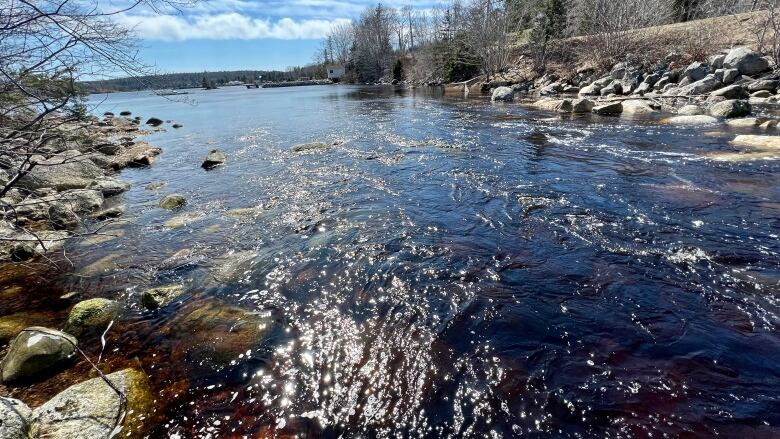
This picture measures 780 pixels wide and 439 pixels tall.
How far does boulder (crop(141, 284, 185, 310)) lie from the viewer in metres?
5.11

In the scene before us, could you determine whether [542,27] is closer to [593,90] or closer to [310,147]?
[593,90]

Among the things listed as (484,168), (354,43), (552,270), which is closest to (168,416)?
(552,270)

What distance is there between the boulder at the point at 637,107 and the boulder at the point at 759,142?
24.5 ft

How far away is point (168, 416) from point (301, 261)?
2.98m

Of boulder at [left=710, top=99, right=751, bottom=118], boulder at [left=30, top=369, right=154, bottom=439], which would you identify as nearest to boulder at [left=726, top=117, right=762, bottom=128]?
boulder at [left=710, top=99, right=751, bottom=118]

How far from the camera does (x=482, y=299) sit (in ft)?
15.5

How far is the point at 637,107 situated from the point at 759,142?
357 inches

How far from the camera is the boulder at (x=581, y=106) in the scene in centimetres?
1962

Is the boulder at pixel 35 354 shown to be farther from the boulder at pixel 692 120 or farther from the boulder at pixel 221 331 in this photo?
the boulder at pixel 692 120

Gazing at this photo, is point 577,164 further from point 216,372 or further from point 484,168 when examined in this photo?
point 216,372

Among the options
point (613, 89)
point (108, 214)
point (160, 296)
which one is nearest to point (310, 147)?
point (108, 214)

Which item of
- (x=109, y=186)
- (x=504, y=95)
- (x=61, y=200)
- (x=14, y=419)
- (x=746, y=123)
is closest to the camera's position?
(x=14, y=419)

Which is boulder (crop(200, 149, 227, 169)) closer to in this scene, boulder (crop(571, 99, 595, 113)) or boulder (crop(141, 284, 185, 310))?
boulder (crop(141, 284, 185, 310))

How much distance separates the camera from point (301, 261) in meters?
6.08
